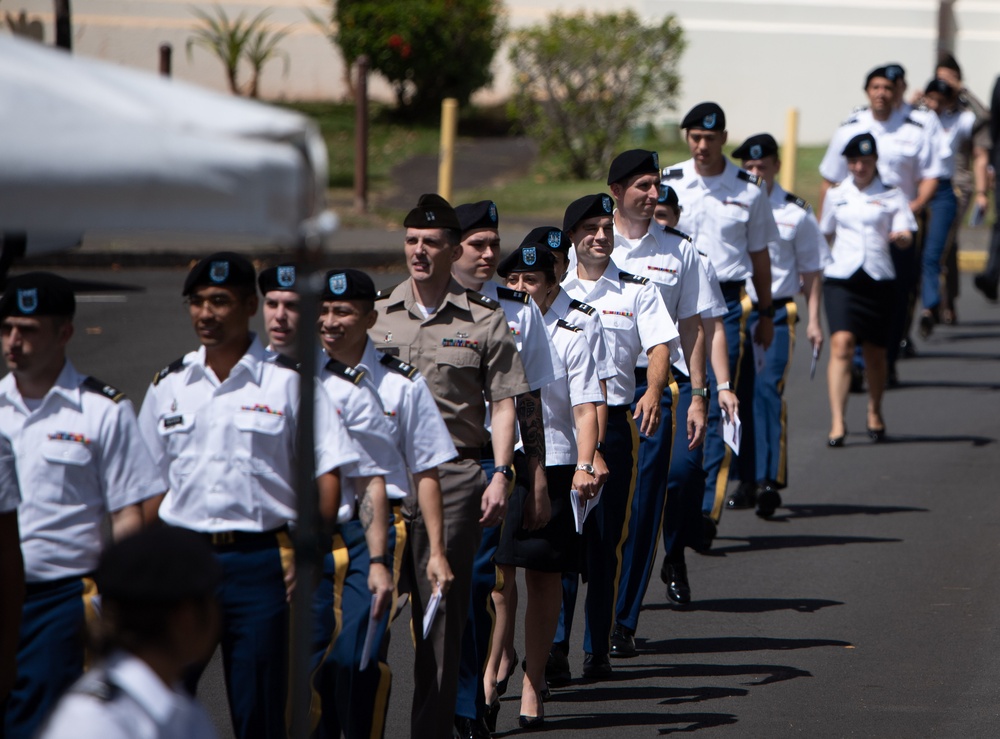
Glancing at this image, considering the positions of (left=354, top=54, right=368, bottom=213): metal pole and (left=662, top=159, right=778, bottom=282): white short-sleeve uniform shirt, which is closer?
(left=662, top=159, right=778, bottom=282): white short-sleeve uniform shirt

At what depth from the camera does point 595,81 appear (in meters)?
21.8

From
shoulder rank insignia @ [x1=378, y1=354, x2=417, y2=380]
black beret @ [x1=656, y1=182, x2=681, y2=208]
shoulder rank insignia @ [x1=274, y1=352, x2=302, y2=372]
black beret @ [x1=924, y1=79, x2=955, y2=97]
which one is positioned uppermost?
black beret @ [x1=924, y1=79, x2=955, y2=97]

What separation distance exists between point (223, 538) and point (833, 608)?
402 centimetres

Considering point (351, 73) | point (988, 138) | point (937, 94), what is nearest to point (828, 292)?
point (937, 94)

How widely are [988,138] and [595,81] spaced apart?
6.75 metres

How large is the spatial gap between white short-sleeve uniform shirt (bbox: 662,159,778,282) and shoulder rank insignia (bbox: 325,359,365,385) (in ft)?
14.6

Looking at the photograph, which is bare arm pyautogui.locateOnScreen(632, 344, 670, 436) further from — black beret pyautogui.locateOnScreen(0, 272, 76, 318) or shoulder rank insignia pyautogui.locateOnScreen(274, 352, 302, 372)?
black beret pyautogui.locateOnScreen(0, 272, 76, 318)

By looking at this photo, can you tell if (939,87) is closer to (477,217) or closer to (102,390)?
(477,217)

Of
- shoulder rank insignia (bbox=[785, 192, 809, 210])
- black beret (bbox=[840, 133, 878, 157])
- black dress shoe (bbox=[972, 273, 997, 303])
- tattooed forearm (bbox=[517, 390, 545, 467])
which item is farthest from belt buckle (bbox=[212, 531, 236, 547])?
black dress shoe (bbox=[972, 273, 997, 303])

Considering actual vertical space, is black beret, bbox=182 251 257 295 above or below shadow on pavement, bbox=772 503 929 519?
above

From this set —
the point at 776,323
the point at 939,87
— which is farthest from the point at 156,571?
the point at 939,87

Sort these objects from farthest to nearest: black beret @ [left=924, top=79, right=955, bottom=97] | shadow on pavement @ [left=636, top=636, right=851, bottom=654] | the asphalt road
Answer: black beret @ [left=924, top=79, right=955, bottom=97]
shadow on pavement @ [left=636, top=636, right=851, bottom=654]
the asphalt road

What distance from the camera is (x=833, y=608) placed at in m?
8.11

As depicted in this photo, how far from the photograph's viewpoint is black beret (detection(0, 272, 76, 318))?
190 inches
